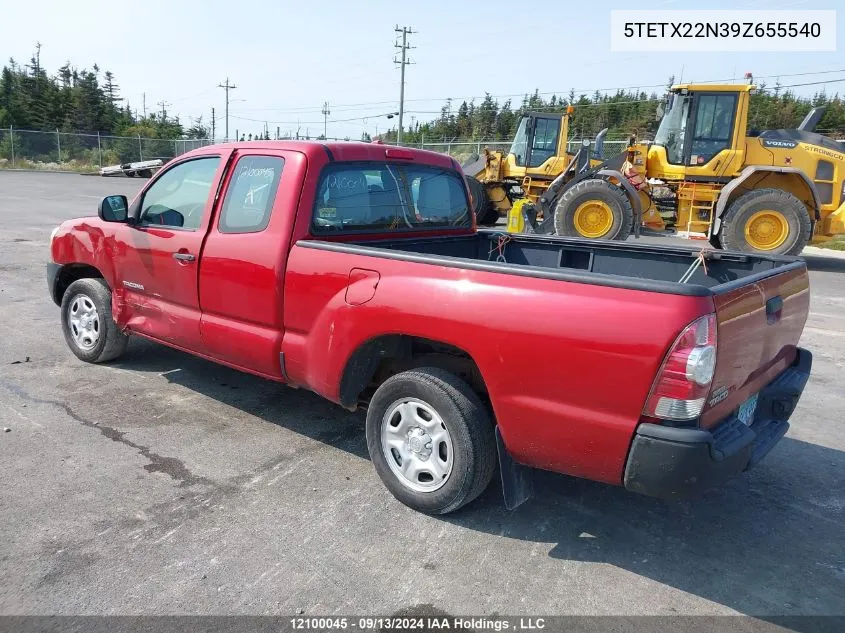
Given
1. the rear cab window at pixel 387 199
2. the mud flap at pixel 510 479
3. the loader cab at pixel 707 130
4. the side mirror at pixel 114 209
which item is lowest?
the mud flap at pixel 510 479

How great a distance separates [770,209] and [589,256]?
9.25 meters

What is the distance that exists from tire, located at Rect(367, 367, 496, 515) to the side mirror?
2.70 m

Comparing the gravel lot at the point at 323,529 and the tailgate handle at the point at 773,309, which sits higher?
the tailgate handle at the point at 773,309

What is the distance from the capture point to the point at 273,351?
387cm

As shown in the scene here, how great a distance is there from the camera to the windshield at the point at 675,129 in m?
13.0

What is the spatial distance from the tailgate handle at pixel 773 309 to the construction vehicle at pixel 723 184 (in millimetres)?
9868

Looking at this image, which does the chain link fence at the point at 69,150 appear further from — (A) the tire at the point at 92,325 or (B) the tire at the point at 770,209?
(A) the tire at the point at 92,325

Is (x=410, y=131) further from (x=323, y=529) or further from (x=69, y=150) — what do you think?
(x=323, y=529)

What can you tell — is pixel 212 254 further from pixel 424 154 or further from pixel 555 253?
pixel 555 253

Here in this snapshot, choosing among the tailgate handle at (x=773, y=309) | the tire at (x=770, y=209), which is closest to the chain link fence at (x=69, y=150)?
the tire at (x=770, y=209)

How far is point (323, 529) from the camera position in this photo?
10.4ft

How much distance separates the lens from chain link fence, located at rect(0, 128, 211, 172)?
3944 centimetres

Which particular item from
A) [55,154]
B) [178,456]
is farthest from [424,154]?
[55,154]

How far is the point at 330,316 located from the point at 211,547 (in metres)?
1.28
